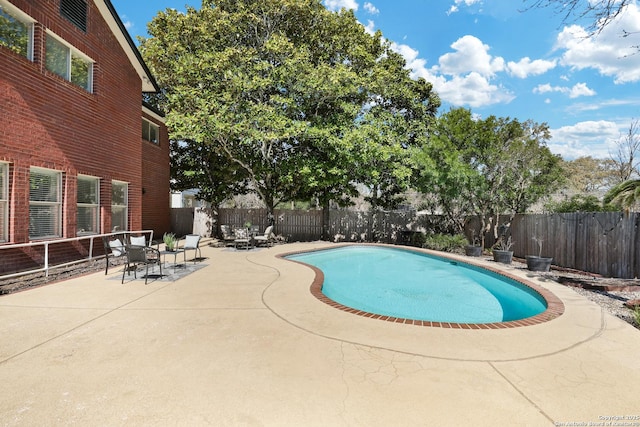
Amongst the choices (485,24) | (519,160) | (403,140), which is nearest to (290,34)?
(403,140)

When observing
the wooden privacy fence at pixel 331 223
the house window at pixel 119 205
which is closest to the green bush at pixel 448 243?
the wooden privacy fence at pixel 331 223

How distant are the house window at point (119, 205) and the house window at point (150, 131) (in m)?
4.88

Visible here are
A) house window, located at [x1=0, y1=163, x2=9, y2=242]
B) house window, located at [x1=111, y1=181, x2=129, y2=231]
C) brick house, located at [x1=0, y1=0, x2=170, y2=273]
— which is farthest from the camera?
house window, located at [x1=111, y1=181, x2=129, y2=231]

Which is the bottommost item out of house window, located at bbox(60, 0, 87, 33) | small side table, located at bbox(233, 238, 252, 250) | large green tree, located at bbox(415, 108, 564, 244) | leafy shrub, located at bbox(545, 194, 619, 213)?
small side table, located at bbox(233, 238, 252, 250)

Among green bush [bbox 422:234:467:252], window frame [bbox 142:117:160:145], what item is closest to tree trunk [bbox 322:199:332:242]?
green bush [bbox 422:234:467:252]

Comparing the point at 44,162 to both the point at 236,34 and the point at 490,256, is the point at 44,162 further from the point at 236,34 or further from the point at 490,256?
the point at 490,256

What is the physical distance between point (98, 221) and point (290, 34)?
12.1 meters

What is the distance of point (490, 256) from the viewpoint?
12078 millimetres

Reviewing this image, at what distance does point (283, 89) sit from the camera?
1454cm

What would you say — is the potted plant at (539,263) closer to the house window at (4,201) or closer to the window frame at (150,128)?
the house window at (4,201)

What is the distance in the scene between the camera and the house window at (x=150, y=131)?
14538 mm

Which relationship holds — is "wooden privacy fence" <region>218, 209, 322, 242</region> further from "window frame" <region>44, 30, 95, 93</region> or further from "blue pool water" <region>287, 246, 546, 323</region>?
"window frame" <region>44, 30, 95, 93</region>

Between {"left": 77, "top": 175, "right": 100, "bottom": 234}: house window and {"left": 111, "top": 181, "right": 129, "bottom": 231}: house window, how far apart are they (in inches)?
30.9

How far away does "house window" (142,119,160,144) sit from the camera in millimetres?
14538
